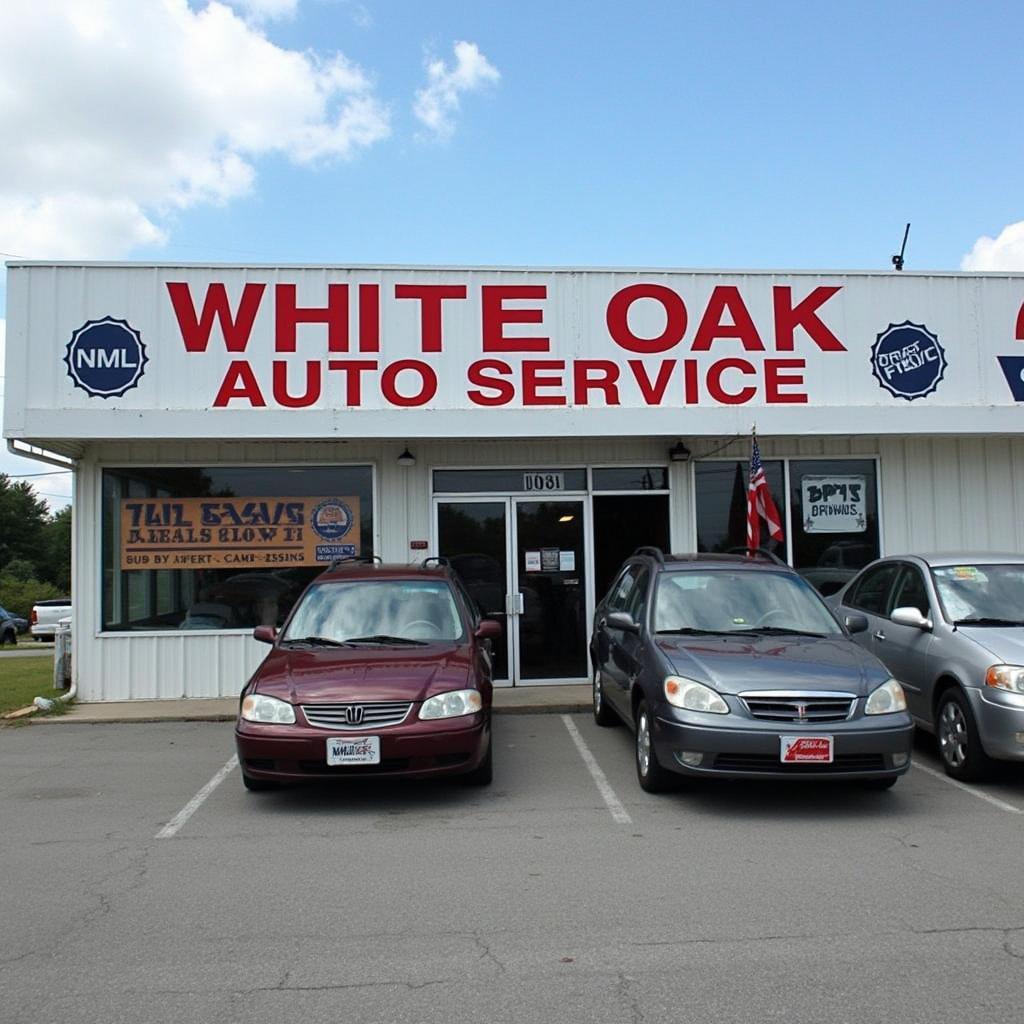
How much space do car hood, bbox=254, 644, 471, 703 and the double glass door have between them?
4.21m

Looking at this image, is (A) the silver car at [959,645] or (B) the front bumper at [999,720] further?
(A) the silver car at [959,645]

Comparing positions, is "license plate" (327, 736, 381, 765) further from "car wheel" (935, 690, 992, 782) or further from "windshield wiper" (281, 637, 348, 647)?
"car wheel" (935, 690, 992, 782)

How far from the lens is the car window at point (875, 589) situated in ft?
28.9

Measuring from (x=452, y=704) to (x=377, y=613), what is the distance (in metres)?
1.59

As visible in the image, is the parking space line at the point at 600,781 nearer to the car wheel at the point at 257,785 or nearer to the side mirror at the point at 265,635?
the car wheel at the point at 257,785

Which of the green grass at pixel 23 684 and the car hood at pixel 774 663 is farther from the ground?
the car hood at pixel 774 663

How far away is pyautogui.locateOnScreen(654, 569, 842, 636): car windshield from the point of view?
24.0ft

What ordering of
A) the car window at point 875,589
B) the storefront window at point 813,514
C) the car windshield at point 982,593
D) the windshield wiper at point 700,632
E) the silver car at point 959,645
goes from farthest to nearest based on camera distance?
the storefront window at point 813,514
the car window at point 875,589
the car windshield at point 982,593
the windshield wiper at point 700,632
the silver car at point 959,645

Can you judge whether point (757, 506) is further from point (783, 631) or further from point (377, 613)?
point (377, 613)

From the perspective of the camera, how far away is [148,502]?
11.2 meters

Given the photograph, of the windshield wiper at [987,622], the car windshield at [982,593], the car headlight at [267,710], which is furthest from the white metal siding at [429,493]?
the car headlight at [267,710]

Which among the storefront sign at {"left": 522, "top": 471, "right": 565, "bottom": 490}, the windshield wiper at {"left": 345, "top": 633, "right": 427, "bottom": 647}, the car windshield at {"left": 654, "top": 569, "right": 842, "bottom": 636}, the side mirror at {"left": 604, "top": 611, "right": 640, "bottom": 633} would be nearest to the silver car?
the car windshield at {"left": 654, "top": 569, "right": 842, "bottom": 636}

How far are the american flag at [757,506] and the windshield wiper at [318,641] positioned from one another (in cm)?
528

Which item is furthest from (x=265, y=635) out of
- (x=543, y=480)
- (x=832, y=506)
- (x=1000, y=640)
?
(x=832, y=506)
